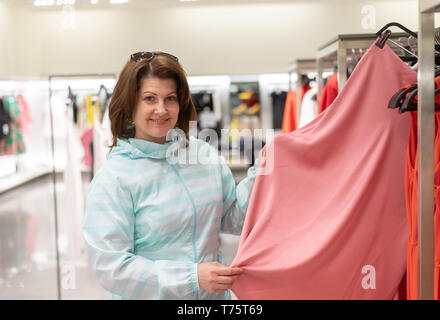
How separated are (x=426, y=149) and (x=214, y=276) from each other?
2.01ft

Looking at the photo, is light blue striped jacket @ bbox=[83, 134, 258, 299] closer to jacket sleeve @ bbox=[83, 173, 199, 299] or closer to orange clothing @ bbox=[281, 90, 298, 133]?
jacket sleeve @ bbox=[83, 173, 199, 299]

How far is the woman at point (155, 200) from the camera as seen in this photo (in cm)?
129

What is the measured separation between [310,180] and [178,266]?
0.45 metres

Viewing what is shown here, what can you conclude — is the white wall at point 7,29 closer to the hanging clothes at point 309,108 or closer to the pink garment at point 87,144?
the pink garment at point 87,144

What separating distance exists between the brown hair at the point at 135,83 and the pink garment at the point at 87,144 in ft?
7.87

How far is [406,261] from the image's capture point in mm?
1351

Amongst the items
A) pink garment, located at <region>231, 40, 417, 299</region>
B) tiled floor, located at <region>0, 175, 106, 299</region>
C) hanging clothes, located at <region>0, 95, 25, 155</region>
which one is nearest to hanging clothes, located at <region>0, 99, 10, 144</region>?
hanging clothes, located at <region>0, 95, 25, 155</region>

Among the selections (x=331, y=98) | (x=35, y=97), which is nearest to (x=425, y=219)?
(x=331, y=98)

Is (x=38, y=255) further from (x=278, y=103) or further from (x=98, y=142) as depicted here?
(x=278, y=103)

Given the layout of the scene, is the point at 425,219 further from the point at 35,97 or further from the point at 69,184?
the point at 35,97

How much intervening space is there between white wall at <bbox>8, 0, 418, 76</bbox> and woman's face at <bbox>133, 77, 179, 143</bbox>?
0.19m

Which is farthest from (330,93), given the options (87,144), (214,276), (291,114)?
(87,144)

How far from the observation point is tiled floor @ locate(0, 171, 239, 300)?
347 cm

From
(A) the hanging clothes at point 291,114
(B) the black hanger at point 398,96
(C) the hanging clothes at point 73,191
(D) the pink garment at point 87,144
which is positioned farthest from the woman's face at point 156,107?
(A) the hanging clothes at point 291,114
